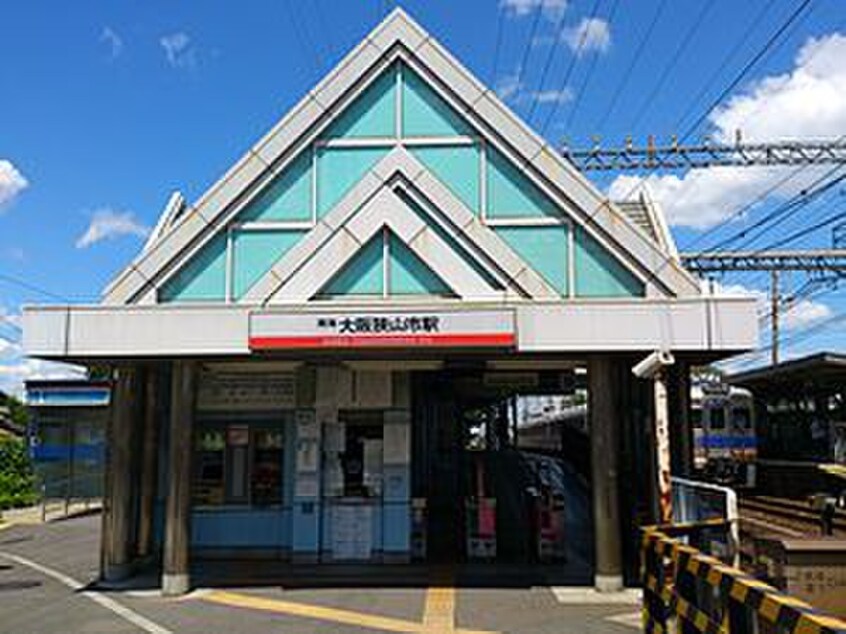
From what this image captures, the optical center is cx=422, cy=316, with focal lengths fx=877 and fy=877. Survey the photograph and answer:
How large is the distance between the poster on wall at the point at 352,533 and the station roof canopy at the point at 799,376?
11.2m

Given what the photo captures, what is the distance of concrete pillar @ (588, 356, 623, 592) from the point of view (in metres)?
12.5

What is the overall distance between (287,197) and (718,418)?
2480 cm

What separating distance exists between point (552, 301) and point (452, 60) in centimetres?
434

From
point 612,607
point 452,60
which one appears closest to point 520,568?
point 612,607

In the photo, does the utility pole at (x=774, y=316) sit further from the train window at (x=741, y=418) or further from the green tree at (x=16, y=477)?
the green tree at (x=16, y=477)

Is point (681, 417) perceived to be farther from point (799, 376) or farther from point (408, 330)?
point (799, 376)

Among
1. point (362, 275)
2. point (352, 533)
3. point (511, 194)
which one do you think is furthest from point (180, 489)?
point (511, 194)

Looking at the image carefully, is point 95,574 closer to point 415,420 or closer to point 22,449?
point 415,420

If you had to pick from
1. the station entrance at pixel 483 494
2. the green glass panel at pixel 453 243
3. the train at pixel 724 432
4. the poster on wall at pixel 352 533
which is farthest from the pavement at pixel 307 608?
the train at pixel 724 432

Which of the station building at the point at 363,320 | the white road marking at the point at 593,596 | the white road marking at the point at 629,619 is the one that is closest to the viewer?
the white road marking at the point at 629,619

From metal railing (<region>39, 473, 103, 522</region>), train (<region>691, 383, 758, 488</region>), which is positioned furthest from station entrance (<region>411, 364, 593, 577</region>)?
metal railing (<region>39, 473, 103, 522</region>)

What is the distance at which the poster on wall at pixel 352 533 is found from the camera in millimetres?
15094

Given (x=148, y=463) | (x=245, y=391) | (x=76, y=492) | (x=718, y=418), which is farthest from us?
(x=718, y=418)

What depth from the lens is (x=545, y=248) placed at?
44.2 ft
